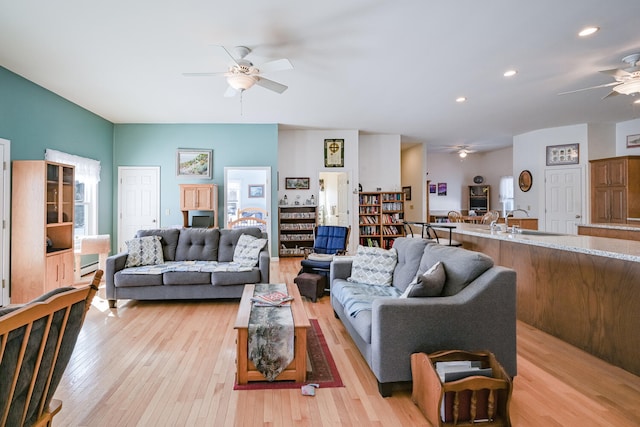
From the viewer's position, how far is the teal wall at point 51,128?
4410 mm

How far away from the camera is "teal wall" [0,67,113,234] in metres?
4.41

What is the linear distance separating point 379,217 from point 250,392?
22.5ft

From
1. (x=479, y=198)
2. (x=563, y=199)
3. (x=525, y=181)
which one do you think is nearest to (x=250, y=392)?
(x=563, y=199)

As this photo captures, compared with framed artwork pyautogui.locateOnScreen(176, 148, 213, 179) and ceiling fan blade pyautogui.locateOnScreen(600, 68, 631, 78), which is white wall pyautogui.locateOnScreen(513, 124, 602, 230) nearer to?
ceiling fan blade pyautogui.locateOnScreen(600, 68, 631, 78)

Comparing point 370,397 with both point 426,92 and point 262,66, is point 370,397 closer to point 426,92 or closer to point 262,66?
point 262,66

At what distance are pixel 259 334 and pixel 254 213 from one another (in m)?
5.47

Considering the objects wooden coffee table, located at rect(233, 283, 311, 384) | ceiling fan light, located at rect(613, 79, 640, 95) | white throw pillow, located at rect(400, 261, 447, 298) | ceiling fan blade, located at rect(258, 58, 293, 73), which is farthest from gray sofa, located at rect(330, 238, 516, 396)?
ceiling fan light, located at rect(613, 79, 640, 95)

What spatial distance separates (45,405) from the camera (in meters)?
1.19

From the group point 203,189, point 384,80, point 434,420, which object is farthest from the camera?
point 203,189

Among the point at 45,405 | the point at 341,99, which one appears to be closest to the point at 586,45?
the point at 341,99

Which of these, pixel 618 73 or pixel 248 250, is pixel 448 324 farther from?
pixel 618 73

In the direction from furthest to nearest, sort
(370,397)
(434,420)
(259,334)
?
(259,334) → (370,397) → (434,420)

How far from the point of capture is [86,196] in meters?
6.39

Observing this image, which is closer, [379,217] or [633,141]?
[633,141]
